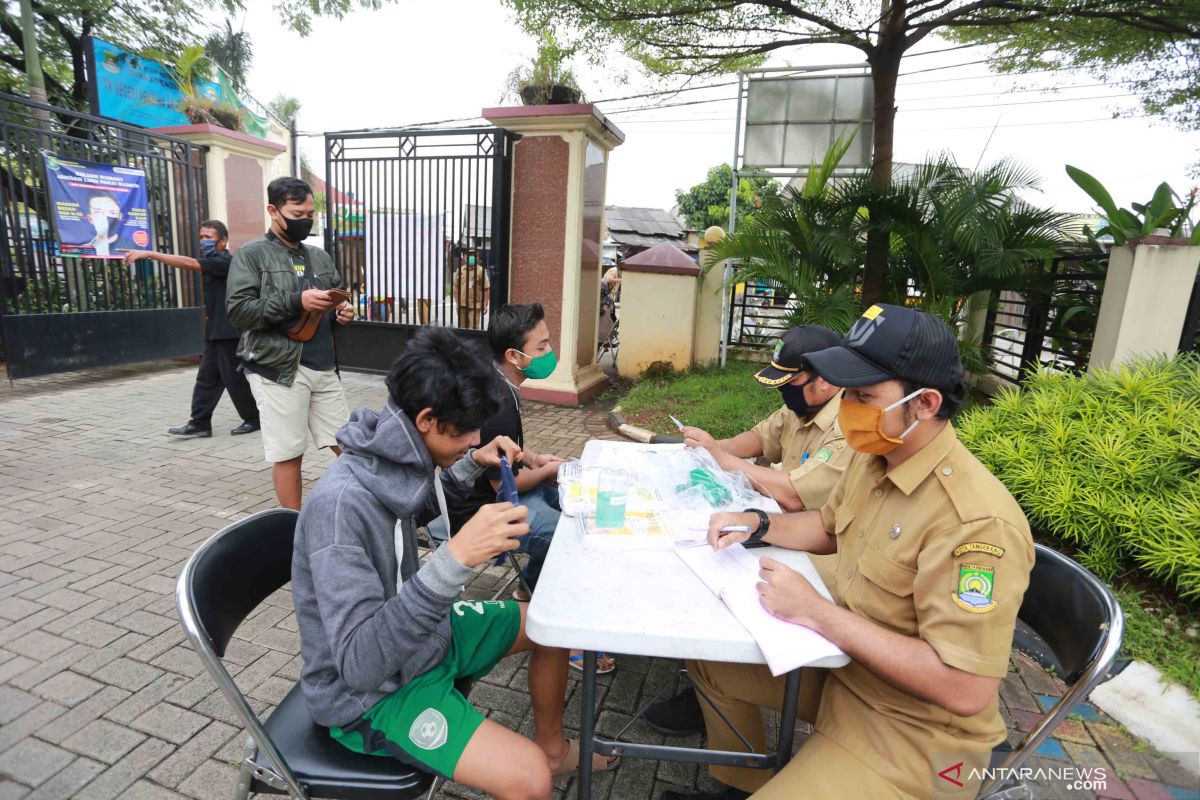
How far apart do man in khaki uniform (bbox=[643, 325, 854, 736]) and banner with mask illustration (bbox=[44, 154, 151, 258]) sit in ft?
23.8

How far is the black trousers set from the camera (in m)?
5.04

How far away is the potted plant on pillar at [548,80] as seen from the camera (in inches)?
259

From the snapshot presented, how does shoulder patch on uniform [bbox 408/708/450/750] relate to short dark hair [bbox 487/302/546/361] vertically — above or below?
below

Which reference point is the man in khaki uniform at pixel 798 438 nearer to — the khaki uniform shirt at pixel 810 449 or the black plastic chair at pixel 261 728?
the khaki uniform shirt at pixel 810 449

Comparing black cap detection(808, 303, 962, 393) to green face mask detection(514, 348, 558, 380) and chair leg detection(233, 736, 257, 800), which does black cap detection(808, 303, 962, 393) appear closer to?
green face mask detection(514, 348, 558, 380)

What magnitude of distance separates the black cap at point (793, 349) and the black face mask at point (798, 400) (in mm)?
50

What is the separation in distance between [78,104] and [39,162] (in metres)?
6.32

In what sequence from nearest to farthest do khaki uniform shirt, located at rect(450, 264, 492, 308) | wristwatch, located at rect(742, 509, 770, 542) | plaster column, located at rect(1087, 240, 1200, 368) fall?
wristwatch, located at rect(742, 509, 770, 542) → plaster column, located at rect(1087, 240, 1200, 368) → khaki uniform shirt, located at rect(450, 264, 492, 308)

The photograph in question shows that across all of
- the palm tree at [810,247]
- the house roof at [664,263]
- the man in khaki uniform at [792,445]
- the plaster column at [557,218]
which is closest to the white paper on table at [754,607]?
the man in khaki uniform at [792,445]

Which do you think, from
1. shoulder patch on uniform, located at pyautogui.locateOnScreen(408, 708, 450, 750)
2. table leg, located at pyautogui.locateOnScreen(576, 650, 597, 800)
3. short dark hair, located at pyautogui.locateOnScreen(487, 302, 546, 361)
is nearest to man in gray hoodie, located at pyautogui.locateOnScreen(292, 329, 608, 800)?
shoulder patch on uniform, located at pyautogui.locateOnScreen(408, 708, 450, 750)

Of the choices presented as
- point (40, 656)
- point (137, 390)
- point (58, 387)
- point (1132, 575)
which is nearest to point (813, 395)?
point (1132, 575)

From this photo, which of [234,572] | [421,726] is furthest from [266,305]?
[421,726]

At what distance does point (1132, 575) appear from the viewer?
3.06 m

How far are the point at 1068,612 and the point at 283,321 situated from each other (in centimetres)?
331
